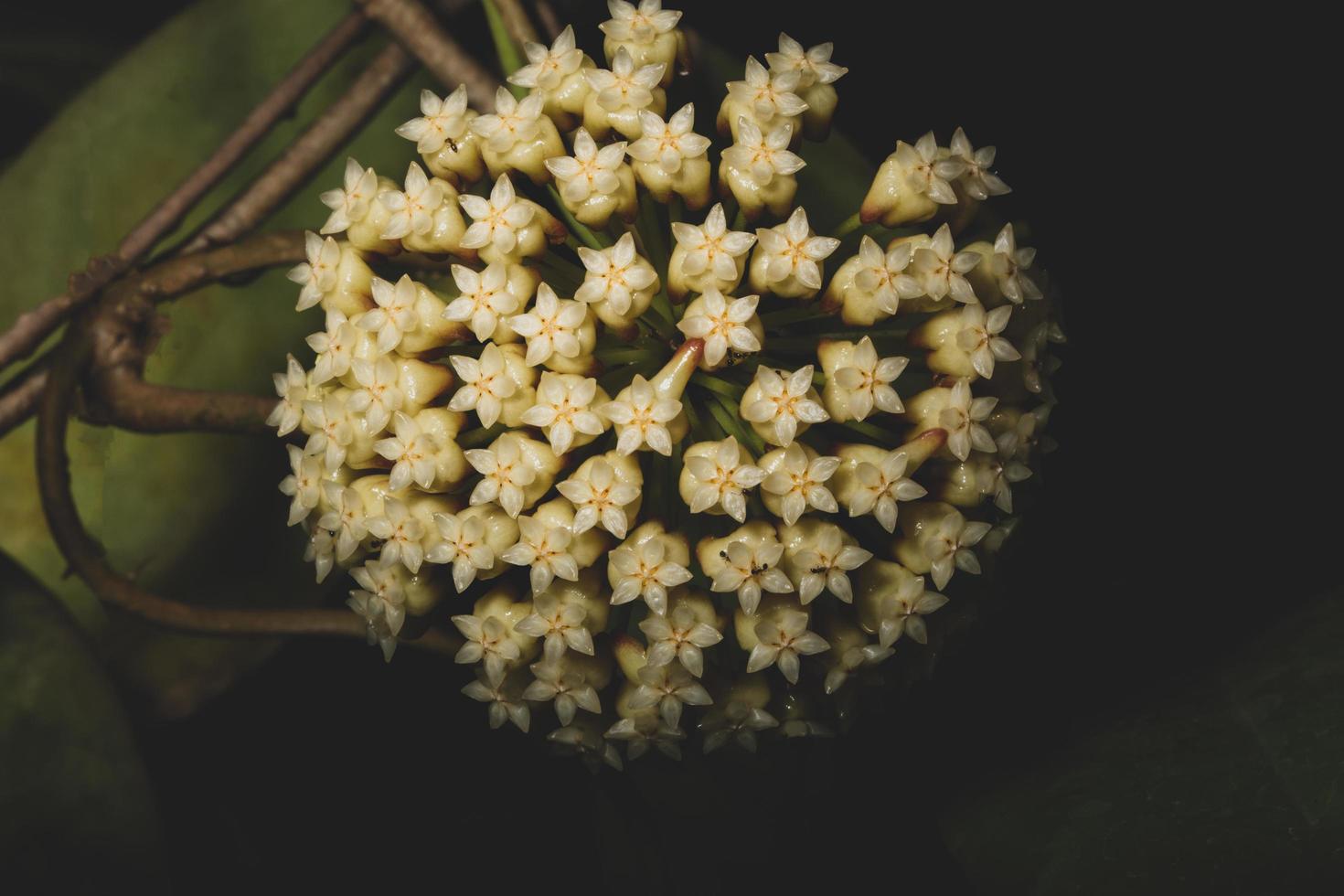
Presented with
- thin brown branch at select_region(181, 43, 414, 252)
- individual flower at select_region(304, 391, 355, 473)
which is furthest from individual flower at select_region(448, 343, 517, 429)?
thin brown branch at select_region(181, 43, 414, 252)

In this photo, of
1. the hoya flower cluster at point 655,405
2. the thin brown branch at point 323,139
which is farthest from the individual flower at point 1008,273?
the thin brown branch at point 323,139

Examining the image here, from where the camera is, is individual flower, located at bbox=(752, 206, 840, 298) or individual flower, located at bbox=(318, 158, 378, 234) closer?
individual flower, located at bbox=(752, 206, 840, 298)

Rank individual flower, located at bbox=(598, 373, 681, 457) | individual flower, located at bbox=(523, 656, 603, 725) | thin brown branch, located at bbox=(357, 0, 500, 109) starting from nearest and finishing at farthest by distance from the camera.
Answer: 1. individual flower, located at bbox=(598, 373, 681, 457)
2. individual flower, located at bbox=(523, 656, 603, 725)
3. thin brown branch, located at bbox=(357, 0, 500, 109)

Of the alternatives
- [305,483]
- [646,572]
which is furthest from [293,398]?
[646,572]

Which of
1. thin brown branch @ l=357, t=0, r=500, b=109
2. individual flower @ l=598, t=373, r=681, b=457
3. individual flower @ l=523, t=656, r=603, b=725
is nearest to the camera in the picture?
individual flower @ l=598, t=373, r=681, b=457

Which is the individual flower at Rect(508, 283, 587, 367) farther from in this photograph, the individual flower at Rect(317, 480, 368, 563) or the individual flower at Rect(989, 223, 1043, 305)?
the individual flower at Rect(989, 223, 1043, 305)

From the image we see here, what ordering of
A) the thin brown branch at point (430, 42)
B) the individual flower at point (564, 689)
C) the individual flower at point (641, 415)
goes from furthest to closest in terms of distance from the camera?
the thin brown branch at point (430, 42), the individual flower at point (564, 689), the individual flower at point (641, 415)

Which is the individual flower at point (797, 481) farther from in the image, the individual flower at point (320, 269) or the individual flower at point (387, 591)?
the individual flower at point (320, 269)
